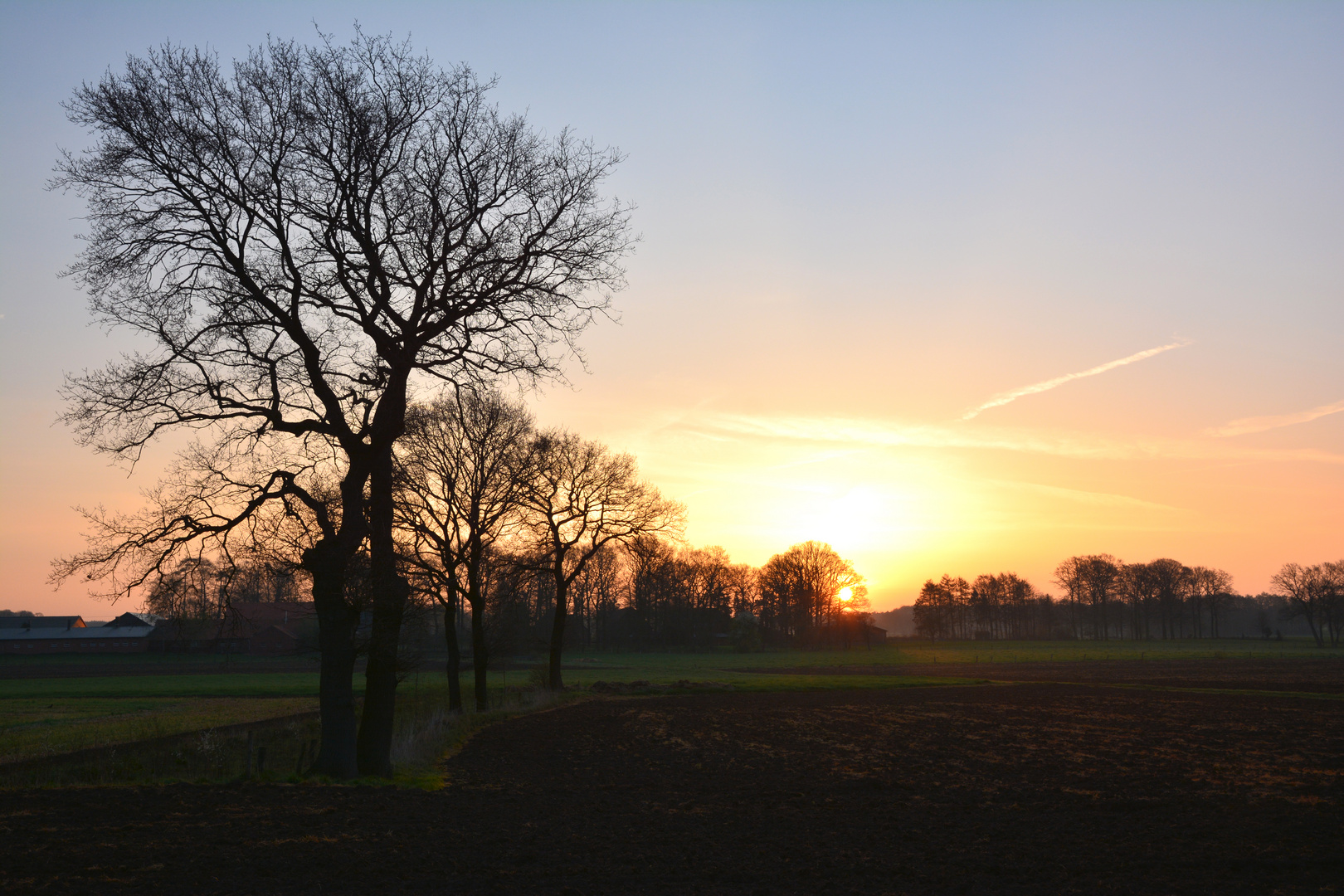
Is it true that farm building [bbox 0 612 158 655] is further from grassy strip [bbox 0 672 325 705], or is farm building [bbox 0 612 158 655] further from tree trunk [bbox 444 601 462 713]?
tree trunk [bbox 444 601 462 713]

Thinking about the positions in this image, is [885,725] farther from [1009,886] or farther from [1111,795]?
[1009,886]

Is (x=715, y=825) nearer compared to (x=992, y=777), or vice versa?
(x=715, y=825)

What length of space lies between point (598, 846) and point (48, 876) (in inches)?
243

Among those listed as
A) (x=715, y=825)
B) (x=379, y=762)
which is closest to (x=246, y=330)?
(x=379, y=762)

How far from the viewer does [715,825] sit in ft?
41.0

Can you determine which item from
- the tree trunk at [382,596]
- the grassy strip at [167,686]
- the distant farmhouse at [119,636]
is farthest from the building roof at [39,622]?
the tree trunk at [382,596]

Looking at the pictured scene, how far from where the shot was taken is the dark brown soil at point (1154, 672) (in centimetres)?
4356

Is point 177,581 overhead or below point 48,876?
overhead

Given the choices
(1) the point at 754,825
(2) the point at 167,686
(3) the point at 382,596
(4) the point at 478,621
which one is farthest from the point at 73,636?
(1) the point at 754,825

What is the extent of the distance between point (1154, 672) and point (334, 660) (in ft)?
190

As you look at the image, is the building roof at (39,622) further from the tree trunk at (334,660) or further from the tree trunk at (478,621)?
the tree trunk at (334,660)

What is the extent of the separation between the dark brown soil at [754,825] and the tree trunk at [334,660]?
158 centimetres

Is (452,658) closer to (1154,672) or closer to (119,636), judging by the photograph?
(1154,672)

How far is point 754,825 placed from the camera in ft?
41.2
